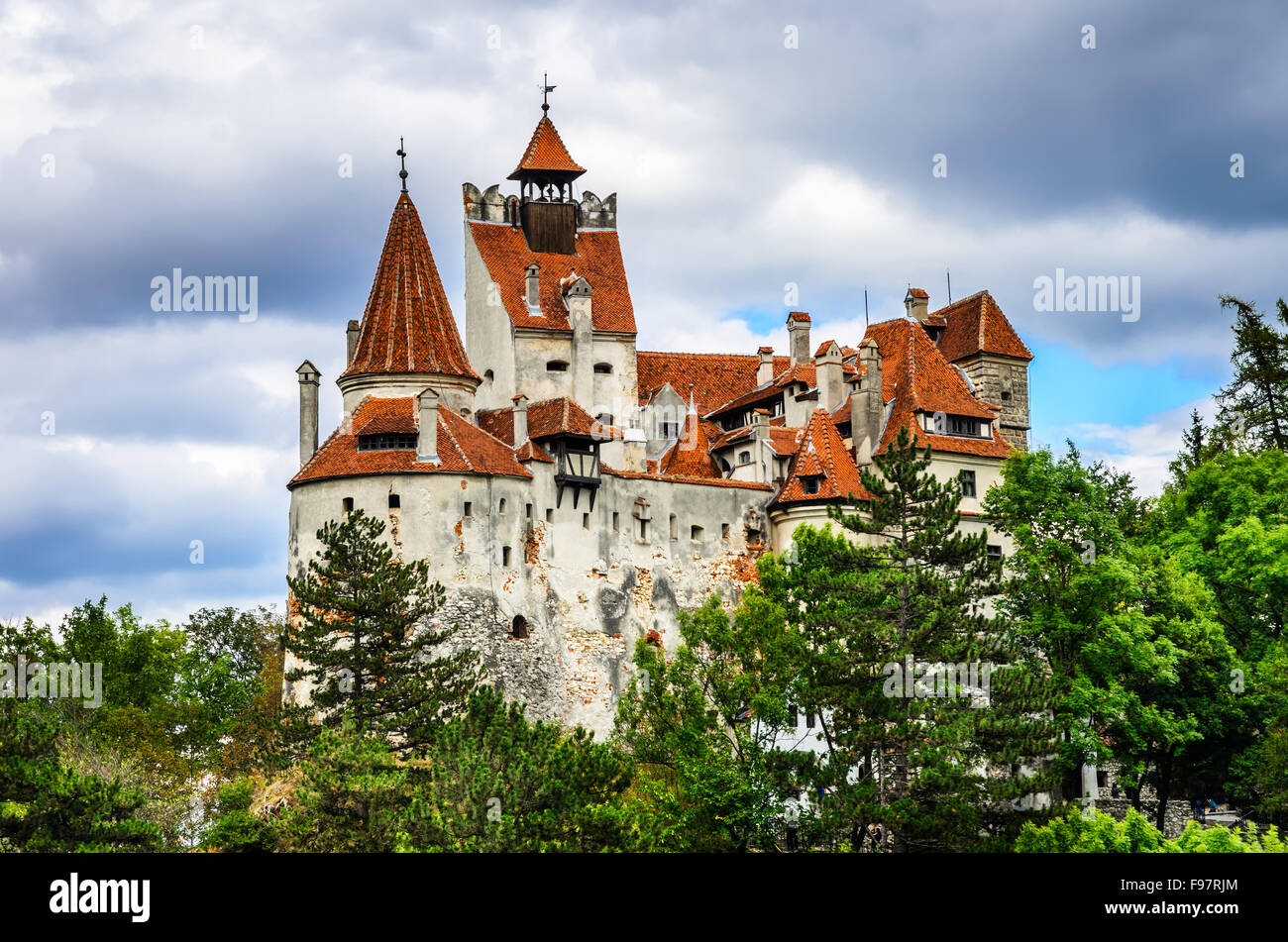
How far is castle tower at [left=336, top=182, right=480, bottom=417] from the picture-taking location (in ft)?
219

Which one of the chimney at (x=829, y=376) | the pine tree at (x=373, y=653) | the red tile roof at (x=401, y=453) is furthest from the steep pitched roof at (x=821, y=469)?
the pine tree at (x=373, y=653)

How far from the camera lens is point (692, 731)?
1964 inches

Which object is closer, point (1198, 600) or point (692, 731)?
point (692, 731)

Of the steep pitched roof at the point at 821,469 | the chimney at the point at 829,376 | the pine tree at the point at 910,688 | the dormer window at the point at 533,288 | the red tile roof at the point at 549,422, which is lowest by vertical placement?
the pine tree at the point at 910,688

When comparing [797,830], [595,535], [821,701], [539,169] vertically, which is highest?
[539,169]

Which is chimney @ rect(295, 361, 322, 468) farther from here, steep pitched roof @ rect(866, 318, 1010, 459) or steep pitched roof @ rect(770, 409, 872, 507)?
steep pitched roof @ rect(866, 318, 1010, 459)

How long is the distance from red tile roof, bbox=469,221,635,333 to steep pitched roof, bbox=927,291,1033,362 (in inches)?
583

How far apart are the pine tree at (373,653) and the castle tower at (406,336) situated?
1082 cm

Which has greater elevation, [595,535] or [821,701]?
[595,535]

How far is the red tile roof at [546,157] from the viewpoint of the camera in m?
79.3

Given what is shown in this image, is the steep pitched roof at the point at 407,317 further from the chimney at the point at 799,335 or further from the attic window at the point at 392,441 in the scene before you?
the chimney at the point at 799,335
